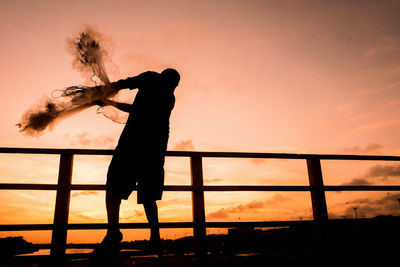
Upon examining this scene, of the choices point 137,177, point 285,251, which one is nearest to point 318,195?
point 285,251

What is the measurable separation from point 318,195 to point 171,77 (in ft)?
8.84

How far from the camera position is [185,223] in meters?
3.19

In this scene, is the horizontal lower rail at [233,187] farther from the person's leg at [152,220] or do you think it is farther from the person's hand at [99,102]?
the person's hand at [99,102]

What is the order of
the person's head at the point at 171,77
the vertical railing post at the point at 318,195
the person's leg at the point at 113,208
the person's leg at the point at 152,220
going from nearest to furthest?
the person's leg at the point at 113,208, the person's leg at the point at 152,220, the person's head at the point at 171,77, the vertical railing post at the point at 318,195

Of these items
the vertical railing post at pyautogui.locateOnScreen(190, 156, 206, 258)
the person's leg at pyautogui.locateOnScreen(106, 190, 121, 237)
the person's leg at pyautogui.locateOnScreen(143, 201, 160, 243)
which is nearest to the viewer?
the person's leg at pyautogui.locateOnScreen(106, 190, 121, 237)

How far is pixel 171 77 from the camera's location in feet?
9.28

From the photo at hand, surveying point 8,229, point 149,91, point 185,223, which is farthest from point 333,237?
point 8,229

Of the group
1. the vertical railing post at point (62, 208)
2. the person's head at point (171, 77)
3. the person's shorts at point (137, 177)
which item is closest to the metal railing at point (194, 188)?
the vertical railing post at point (62, 208)

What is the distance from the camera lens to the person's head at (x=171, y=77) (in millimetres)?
2801

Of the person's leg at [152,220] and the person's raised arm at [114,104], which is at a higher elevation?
the person's raised arm at [114,104]

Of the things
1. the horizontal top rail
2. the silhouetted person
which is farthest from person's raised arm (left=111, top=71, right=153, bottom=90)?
the horizontal top rail

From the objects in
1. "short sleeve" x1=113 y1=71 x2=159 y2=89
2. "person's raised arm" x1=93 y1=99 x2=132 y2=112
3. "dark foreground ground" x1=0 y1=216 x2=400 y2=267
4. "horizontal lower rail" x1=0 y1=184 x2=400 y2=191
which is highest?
"short sleeve" x1=113 y1=71 x2=159 y2=89

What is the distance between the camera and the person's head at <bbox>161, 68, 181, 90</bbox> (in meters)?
2.80

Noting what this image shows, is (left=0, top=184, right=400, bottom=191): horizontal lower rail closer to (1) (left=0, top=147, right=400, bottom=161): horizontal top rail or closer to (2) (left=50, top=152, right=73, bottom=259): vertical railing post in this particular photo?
(2) (left=50, top=152, right=73, bottom=259): vertical railing post
